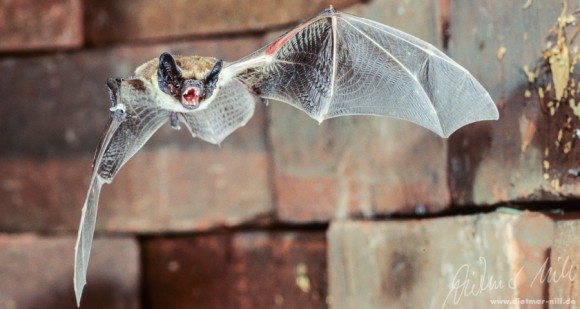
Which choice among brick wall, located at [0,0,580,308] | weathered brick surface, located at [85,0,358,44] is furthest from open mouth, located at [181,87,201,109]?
weathered brick surface, located at [85,0,358,44]

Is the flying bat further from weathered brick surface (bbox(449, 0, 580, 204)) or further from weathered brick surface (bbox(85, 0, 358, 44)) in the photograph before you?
weathered brick surface (bbox(85, 0, 358, 44))

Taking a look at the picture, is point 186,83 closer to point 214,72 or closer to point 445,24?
point 214,72

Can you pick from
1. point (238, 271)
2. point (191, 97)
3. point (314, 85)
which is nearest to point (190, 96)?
point (191, 97)

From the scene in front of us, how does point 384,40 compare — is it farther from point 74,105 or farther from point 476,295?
point 74,105

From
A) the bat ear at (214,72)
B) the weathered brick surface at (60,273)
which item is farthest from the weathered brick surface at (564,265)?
the weathered brick surface at (60,273)

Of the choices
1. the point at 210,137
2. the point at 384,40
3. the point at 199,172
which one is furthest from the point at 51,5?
the point at 384,40

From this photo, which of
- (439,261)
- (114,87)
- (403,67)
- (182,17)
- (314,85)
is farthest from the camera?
(182,17)
